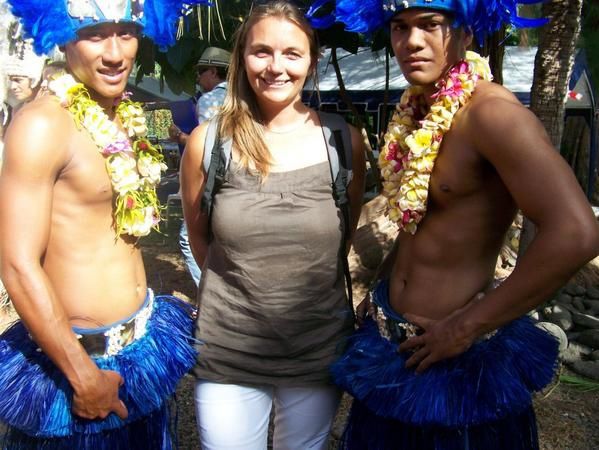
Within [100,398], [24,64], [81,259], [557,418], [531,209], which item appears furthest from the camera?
[24,64]

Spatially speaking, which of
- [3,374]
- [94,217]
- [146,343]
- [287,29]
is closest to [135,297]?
[146,343]

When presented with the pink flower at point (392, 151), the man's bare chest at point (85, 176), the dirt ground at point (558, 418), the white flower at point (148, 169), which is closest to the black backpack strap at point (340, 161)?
the pink flower at point (392, 151)

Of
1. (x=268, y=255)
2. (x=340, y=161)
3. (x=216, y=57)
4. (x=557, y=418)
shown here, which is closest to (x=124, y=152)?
(x=268, y=255)

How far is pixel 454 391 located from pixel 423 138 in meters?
0.72

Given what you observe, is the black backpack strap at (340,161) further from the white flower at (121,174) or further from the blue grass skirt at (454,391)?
the white flower at (121,174)

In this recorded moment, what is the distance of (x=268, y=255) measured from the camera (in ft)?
6.06

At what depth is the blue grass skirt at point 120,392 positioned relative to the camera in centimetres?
170

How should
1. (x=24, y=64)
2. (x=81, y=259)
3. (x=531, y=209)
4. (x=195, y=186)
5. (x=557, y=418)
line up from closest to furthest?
(x=531, y=209) < (x=81, y=259) < (x=195, y=186) < (x=557, y=418) < (x=24, y=64)

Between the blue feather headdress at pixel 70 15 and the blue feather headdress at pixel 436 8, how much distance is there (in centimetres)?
51

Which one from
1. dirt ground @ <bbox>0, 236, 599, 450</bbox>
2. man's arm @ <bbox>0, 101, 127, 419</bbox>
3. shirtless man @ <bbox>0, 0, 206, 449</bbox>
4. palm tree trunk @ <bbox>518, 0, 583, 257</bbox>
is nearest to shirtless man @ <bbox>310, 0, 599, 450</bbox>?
shirtless man @ <bbox>0, 0, 206, 449</bbox>

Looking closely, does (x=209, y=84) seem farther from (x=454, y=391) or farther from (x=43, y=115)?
(x=454, y=391)

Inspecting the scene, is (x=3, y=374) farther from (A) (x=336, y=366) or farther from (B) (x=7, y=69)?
(B) (x=7, y=69)

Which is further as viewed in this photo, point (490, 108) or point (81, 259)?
point (81, 259)

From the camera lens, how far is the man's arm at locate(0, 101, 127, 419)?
5.06ft
